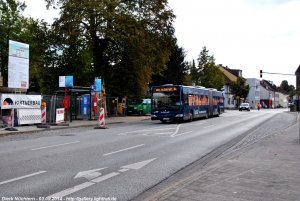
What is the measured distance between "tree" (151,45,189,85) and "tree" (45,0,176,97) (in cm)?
1556

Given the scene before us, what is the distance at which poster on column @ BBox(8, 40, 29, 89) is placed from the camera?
2011 centimetres

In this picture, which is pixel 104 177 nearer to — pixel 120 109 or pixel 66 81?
pixel 66 81

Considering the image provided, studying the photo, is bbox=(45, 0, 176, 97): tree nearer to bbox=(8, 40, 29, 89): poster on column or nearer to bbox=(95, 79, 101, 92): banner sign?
bbox=(95, 79, 101, 92): banner sign

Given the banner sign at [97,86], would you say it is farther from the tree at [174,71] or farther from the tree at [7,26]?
the tree at [174,71]

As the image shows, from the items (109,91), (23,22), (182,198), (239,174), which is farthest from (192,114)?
(23,22)

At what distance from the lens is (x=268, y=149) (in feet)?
36.8

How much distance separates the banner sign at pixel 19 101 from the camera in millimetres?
20297

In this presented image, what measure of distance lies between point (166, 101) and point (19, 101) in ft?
35.4

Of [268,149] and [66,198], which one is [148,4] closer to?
[268,149]

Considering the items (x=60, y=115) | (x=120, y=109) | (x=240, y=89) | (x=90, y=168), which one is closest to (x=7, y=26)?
(x=120, y=109)

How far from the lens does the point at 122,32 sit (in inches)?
1208

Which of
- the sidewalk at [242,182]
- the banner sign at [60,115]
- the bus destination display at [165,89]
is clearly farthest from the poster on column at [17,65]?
the sidewalk at [242,182]

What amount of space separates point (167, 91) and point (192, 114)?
3.88 meters

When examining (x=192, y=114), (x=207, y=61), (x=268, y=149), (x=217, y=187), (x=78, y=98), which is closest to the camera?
(x=217, y=187)
